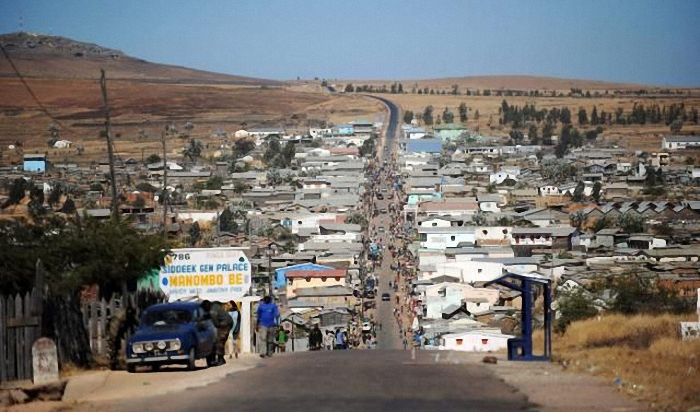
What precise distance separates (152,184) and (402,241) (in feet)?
74.7

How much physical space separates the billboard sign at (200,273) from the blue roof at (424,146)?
112720mm

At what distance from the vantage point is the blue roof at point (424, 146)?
140250mm

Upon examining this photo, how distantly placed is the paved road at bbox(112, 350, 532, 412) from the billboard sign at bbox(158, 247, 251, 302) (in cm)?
654

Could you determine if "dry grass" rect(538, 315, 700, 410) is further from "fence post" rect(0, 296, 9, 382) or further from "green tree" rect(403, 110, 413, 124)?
"green tree" rect(403, 110, 413, 124)

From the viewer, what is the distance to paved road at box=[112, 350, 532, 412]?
14.6 m

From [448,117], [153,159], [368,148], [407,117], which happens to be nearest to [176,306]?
[153,159]

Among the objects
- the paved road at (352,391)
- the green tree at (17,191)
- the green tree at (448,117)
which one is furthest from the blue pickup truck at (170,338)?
the green tree at (448,117)

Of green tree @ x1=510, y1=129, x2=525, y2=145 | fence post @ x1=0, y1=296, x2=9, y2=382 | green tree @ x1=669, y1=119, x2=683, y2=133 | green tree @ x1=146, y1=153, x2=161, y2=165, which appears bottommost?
fence post @ x1=0, y1=296, x2=9, y2=382

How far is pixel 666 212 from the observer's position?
3551 inches

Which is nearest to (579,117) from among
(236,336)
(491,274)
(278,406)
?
(491,274)

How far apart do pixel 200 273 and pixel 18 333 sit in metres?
7.91

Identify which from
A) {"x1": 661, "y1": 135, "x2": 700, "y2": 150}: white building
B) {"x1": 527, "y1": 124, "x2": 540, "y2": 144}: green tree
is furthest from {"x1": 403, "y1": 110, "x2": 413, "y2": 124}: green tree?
{"x1": 661, "y1": 135, "x2": 700, "y2": 150}: white building

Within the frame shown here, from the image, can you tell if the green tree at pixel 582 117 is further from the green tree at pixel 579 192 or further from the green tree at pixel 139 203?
the green tree at pixel 139 203

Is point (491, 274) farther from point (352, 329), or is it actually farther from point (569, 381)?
point (569, 381)
